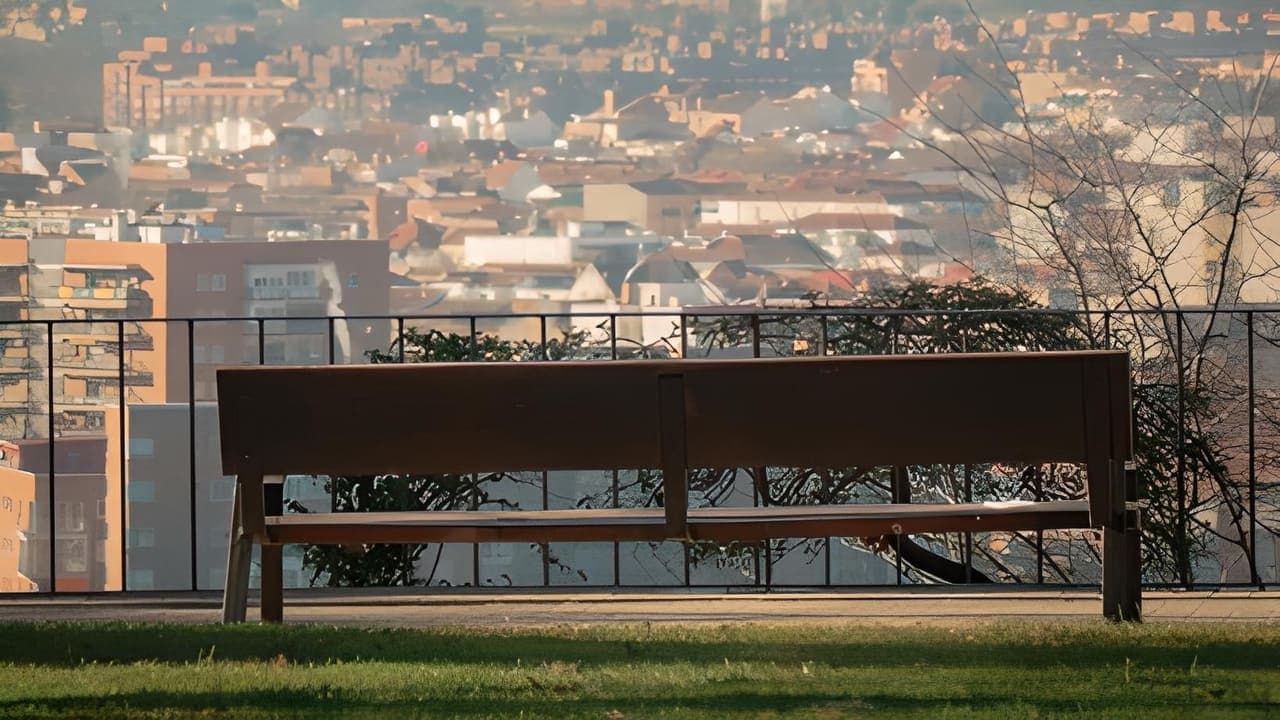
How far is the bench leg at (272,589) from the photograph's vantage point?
302 centimetres

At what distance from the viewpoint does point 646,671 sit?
2363 mm

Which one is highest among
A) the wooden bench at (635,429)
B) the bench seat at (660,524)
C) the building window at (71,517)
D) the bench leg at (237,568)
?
the wooden bench at (635,429)

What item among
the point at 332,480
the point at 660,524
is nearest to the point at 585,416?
the point at 660,524

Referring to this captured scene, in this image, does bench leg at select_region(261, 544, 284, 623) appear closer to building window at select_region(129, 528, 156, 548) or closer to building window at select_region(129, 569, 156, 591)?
building window at select_region(129, 528, 156, 548)

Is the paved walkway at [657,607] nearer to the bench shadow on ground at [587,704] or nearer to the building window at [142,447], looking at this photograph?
the bench shadow on ground at [587,704]

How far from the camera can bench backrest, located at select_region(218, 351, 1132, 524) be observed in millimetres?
2803

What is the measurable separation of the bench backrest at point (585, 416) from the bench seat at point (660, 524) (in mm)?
96

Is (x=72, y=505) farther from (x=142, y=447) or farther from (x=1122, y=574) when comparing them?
(x=1122, y=574)

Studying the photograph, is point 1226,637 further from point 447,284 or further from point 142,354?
point 447,284

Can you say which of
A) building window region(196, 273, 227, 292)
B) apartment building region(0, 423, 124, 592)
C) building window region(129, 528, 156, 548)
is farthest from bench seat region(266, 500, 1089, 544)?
building window region(196, 273, 227, 292)

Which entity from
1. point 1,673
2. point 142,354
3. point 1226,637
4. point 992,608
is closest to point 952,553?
point 992,608

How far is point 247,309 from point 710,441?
15167mm

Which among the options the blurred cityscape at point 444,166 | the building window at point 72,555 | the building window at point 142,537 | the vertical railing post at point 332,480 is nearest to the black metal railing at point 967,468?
the vertical railing post at point 332,480

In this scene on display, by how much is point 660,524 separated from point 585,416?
0.24 m
